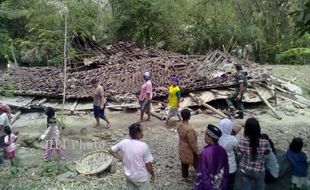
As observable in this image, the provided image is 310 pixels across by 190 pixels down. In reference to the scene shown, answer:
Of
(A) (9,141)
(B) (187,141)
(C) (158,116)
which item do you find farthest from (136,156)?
(C) (158,116)

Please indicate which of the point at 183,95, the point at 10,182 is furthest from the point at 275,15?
the point at 10,182

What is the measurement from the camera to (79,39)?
682 inches

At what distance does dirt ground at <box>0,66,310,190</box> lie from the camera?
295 inches

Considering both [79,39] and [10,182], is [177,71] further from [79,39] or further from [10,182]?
[10,182]

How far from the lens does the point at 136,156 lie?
5285 mm

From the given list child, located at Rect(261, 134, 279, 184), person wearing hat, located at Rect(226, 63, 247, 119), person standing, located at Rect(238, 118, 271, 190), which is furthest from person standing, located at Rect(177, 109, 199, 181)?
person wearing hat, located at Rect(226, 63, 247, 119)

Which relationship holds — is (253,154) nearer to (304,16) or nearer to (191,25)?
(304,16)

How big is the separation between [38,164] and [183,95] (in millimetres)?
5621

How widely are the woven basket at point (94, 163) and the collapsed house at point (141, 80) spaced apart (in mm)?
4250

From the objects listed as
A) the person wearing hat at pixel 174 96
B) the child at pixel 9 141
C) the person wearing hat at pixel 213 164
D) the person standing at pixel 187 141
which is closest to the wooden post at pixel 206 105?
the person wearing hat at pixel 174 96

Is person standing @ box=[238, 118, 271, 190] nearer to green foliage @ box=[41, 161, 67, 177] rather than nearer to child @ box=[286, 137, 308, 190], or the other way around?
child @ box=[286, 137, 308, 190]

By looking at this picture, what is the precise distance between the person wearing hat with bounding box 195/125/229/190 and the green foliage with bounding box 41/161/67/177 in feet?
12.5

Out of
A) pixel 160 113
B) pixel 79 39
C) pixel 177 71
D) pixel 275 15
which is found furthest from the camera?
pixel 275 15

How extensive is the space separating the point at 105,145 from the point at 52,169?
2.06 meters
